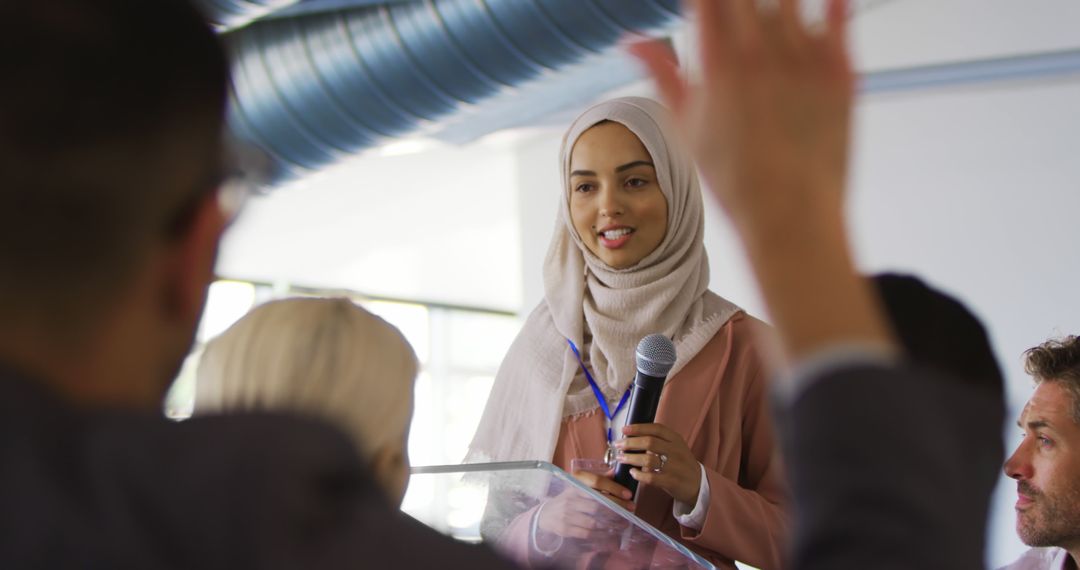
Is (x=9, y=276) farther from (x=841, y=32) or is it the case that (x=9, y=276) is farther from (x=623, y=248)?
(x=623, y=248)

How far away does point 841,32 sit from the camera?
23.3 inches

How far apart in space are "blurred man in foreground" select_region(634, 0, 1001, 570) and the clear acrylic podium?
0.83m

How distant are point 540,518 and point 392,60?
2.17m

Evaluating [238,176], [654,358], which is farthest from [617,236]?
[238,176]

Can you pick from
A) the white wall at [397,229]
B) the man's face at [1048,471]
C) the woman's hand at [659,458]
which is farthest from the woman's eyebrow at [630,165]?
the white wall at [397,229]

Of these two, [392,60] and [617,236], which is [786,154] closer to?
[617,236]

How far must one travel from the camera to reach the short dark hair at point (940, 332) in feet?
2.49

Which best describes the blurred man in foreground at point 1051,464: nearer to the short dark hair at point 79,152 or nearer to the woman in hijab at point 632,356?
the woman in hijab at point 632,356

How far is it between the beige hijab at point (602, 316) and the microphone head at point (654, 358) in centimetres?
28

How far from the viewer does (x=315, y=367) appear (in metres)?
1.05

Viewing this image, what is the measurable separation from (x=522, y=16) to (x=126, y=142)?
8.37ft

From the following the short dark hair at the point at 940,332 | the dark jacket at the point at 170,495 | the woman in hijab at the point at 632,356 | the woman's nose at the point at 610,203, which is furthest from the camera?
the woman's nose at the point at 610,203

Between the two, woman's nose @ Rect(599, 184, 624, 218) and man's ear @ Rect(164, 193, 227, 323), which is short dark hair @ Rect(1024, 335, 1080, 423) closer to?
woman's nose @ Rect(599, 184, 624, 218)

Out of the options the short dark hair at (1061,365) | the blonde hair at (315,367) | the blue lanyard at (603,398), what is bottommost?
the blue lanyard at (603,398)
